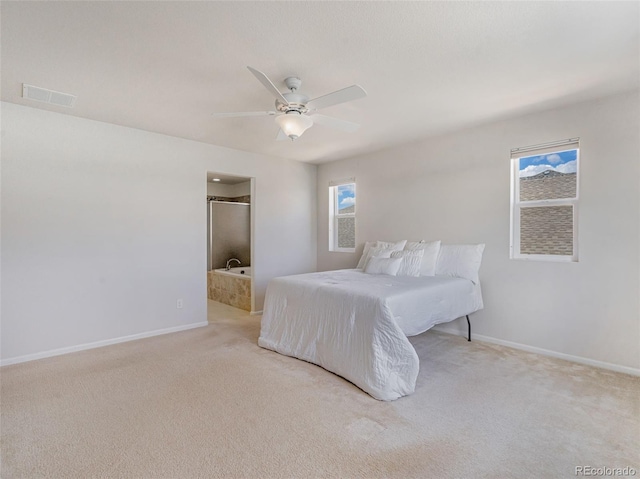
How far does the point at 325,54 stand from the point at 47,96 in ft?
8.12

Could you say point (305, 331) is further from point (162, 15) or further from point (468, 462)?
point (162, 15)

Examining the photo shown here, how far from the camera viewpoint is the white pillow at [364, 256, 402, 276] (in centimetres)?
372

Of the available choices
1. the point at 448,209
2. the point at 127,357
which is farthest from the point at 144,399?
the point at 448,209

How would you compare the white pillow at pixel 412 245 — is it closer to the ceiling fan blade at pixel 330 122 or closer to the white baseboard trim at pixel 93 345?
the ceiling fan blade at pixel 330 122

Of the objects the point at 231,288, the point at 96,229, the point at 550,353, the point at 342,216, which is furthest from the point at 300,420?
the point at 231,288

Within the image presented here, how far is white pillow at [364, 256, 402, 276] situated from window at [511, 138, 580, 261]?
1.23 metres

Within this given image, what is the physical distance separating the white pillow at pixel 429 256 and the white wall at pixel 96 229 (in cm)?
269

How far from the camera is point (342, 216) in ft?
17.6

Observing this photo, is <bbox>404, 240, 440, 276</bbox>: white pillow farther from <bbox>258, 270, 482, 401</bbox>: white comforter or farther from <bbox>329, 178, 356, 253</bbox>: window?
<bbox>329, 178, 356, 253</bbox>: window

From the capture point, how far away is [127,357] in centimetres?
314

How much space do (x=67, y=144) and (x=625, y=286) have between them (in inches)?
212

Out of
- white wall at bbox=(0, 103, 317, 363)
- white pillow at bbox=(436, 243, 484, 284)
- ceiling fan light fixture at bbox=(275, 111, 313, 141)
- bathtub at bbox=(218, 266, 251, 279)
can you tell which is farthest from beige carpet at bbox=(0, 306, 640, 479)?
bathtub at bbox=(218, 266, 251, 279)

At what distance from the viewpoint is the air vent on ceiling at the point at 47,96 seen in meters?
2.66

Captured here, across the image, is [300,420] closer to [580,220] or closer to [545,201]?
[580,220]
